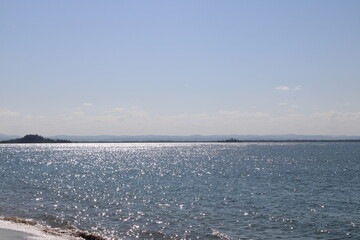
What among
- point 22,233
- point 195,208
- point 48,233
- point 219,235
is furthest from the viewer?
point 195,208

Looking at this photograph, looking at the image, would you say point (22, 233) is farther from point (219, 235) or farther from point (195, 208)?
point (195, 208)

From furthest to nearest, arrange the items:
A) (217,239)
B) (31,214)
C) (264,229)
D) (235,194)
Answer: (235,194) < (31,214) < (264,229) < (217,239)

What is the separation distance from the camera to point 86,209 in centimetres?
3816

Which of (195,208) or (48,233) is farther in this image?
(195,208)

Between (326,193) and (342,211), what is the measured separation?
12.6 m

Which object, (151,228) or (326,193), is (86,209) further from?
(326,193)

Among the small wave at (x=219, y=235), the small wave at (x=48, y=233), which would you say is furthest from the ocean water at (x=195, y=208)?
the small wave at (x=48, y=233)

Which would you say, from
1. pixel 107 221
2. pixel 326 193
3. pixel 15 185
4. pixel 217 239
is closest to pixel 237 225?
pixel 217 239

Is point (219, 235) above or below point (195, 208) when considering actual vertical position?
below

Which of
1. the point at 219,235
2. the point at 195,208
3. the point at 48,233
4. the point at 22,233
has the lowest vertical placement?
the point at 219,235

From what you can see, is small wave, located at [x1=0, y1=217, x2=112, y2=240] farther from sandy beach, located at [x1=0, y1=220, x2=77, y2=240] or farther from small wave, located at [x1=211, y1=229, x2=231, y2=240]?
small wave, located at [x1=211, y1=229, x2=231, y2=240]

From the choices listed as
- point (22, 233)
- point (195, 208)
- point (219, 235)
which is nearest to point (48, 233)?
point (22, 233)

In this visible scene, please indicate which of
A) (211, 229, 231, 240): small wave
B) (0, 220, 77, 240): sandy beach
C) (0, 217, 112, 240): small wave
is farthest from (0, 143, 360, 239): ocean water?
(0, 220, 77, 240): sandy beach

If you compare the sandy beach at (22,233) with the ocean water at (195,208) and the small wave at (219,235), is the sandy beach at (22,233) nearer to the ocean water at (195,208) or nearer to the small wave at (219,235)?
the ocean water at (195,208)
